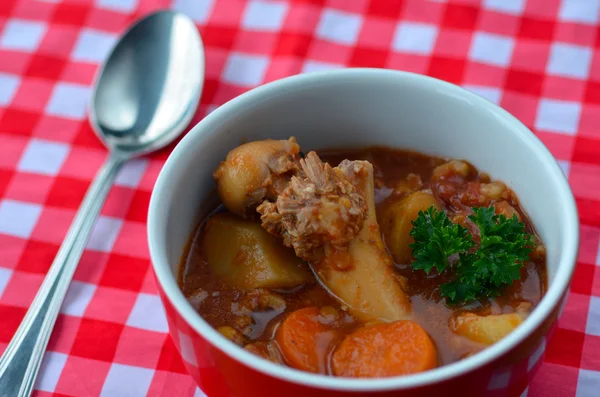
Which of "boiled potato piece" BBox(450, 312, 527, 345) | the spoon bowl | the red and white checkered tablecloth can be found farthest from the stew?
the spoon bowl

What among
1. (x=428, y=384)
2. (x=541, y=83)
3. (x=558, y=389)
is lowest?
(x=558, y=389)

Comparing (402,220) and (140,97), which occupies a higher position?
(402,220)

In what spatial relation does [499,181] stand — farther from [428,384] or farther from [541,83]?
[541,83]

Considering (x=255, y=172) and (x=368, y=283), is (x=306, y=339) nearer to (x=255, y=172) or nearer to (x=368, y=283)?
(x=368, y=283)

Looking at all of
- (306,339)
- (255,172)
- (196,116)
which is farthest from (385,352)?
(196,116)

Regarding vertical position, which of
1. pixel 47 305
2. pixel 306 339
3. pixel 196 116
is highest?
pixel 306 339

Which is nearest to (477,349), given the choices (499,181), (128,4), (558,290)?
(558,290)
